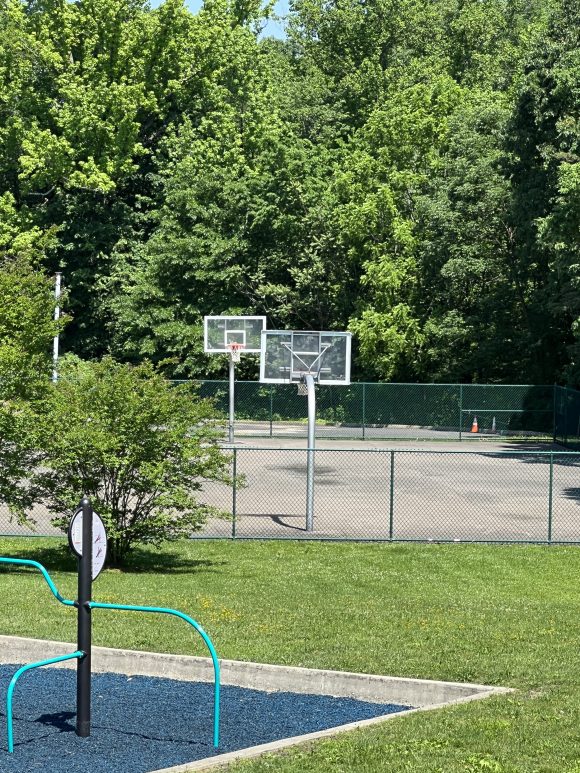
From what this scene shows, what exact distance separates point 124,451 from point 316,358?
8.89 meters

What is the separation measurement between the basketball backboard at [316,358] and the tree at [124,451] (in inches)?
307

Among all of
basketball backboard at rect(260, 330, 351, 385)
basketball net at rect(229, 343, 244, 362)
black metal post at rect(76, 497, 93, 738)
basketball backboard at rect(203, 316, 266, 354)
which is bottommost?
black metal post at rect(76, 497, 93, 738)

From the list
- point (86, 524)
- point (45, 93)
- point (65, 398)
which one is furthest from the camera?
point (45, 93)

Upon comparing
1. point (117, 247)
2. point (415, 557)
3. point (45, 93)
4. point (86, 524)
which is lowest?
point (415, 557)

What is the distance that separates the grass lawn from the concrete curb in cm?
35

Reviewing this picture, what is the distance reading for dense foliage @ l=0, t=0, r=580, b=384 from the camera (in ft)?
161

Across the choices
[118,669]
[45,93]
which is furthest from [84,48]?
[118,669]

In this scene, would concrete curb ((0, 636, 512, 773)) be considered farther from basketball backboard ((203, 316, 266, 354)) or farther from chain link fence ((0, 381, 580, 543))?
basketball backboard ((203, 316, 266, 354))

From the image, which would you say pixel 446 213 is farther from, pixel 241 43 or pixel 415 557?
pixel 415 557

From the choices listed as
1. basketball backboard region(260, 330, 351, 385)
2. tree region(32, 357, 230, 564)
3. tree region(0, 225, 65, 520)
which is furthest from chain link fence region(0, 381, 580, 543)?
tree region(0, 225, 65, 520)

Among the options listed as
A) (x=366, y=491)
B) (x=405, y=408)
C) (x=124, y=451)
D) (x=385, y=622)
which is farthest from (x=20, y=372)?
(x=405, y=408)

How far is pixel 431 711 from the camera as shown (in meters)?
9.37

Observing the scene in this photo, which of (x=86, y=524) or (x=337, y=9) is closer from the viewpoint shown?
(x=86, y=524)

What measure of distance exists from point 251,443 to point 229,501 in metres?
16.6
